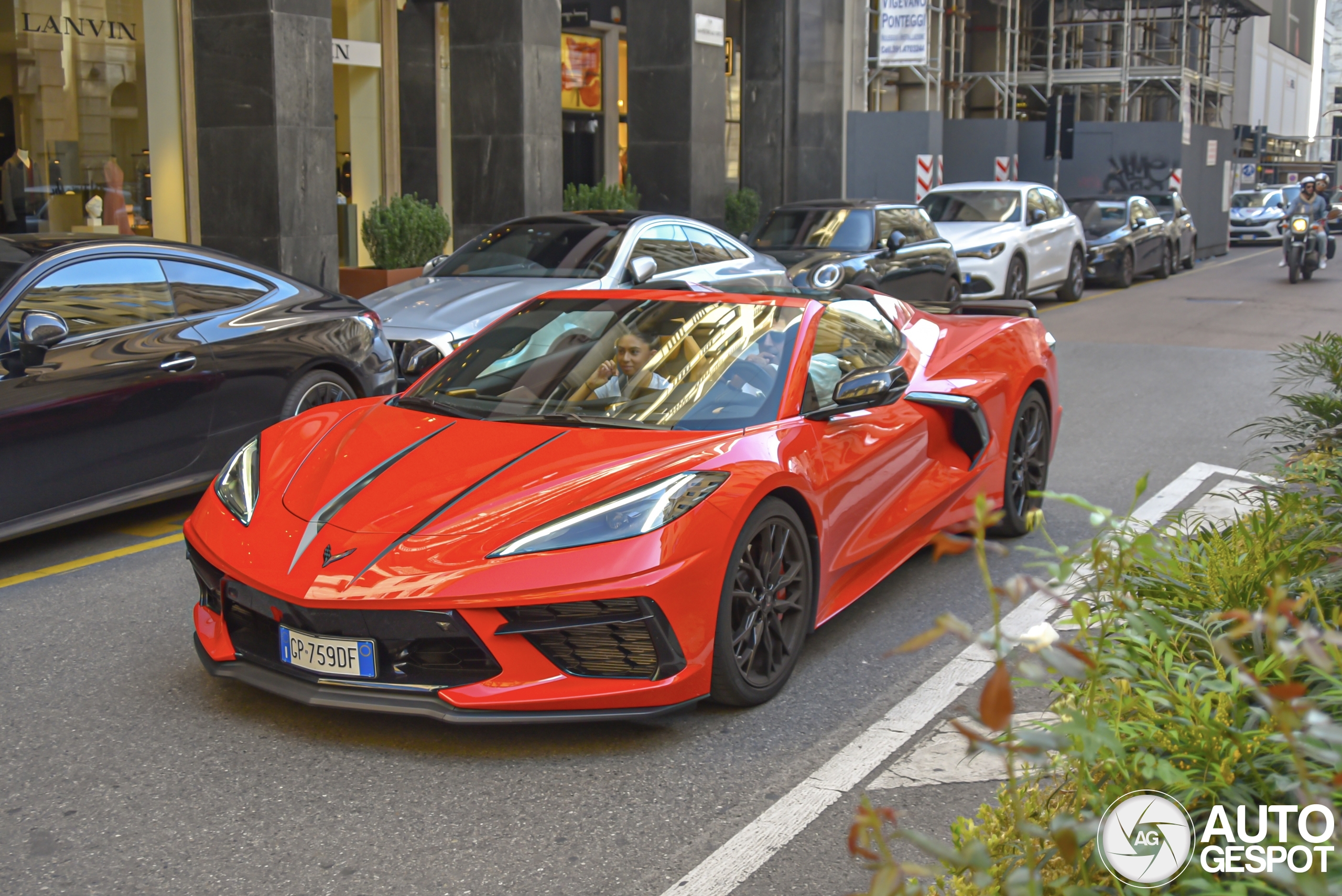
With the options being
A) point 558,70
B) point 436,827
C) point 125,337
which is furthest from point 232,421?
point 558,70

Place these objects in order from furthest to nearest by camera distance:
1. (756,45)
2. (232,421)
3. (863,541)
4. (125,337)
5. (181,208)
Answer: (756,45), (181,208), (232,421), (125,337), (863,541)

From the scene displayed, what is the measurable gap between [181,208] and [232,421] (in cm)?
979

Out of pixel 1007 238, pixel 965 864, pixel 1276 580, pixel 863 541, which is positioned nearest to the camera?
pixel 965 864

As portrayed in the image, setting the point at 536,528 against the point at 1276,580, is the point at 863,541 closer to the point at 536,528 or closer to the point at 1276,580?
the point at 536,528

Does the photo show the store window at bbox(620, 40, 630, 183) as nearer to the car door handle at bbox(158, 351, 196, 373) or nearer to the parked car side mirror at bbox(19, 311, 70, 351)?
the car door handle at bbox(158, 351, 196, 373)

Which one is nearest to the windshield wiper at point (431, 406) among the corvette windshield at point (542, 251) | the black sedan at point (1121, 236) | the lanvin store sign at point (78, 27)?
the corvette windshield at point (542, 251)

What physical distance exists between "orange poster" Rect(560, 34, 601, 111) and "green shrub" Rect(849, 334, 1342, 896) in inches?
838

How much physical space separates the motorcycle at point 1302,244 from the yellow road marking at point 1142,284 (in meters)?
1.94

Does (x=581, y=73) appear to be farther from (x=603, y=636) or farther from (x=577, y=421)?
(x=603, y=636)

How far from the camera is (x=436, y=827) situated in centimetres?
371

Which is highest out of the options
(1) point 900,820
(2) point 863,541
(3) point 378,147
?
(3) point 378,147

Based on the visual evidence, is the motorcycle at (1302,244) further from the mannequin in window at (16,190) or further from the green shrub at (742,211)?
the mannequin in window at (16,190)

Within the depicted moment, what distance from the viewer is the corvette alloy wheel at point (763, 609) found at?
439 centimetres

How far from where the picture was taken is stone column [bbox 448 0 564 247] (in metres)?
18.6
